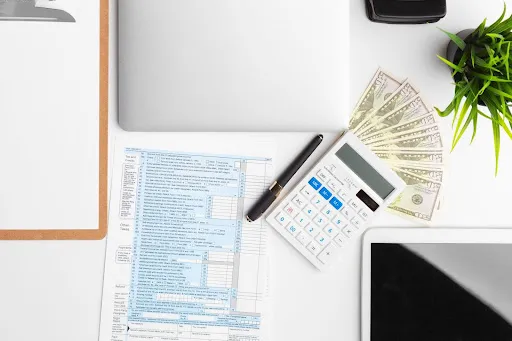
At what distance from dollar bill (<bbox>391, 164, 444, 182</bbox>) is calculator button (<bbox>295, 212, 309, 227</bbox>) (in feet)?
0.47

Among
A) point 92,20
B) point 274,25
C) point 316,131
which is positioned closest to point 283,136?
point 316,131

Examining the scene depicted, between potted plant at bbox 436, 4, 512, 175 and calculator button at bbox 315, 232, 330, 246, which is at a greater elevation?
potted plant at bbox 436, 4, 512, 175

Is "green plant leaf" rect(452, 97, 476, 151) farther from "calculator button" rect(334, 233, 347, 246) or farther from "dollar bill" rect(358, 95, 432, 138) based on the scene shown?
"calculator button" rect(334, 233, 347, 246)

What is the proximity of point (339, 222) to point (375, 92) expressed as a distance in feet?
0.62

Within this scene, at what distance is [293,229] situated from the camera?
772 millimetres

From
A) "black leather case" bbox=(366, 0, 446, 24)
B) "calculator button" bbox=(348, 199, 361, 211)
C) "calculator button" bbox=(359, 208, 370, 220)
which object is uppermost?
"black leather case" bbox=(366, 0, 446, 24)

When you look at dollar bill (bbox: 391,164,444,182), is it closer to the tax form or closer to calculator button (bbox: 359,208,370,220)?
calculator button (bbox: 359,208,370,220)

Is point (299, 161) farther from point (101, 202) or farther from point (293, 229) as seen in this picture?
point (101, 202)

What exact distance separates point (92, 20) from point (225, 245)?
0.35 metres

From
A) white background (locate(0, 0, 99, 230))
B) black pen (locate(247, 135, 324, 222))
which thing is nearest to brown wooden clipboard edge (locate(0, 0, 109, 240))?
white background (locate(0, 0, 99, 230))

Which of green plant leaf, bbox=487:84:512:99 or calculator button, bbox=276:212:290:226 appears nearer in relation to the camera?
green plant leaf, bbox=487:84:512:99

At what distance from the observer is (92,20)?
0.74 meters

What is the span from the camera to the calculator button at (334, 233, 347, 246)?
77 cm

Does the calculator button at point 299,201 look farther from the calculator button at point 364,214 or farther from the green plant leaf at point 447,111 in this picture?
the green plant leaf at point 447,111
